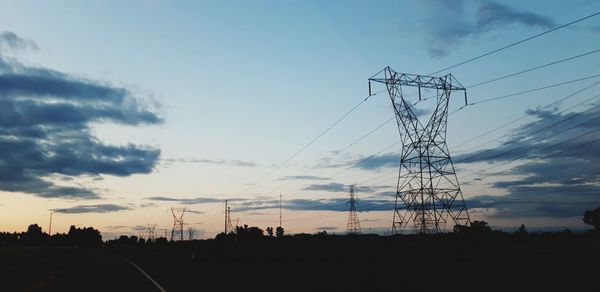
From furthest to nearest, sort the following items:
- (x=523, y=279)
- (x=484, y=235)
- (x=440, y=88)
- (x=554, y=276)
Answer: (x=484, y=235), (x=440, y=88), (x=554, y=276), (x=523, y=279)

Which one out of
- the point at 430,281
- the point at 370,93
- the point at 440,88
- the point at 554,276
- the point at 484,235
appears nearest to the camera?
the point at 430,281

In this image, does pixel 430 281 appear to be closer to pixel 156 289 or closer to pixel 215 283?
pixel 215 283

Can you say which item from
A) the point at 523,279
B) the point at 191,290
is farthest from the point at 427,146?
the point at 191,290

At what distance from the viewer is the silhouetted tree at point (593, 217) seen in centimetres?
14888

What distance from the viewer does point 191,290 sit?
68.9 ft

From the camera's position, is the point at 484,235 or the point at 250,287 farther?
the point at 484,235

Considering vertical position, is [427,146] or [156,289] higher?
[427,146]

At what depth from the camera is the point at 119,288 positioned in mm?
21828

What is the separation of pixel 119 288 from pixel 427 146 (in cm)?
3027

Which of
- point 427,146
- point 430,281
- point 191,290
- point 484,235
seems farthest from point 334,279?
point 484,235

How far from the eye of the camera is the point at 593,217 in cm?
15262

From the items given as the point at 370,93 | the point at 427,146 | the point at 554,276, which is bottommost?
the point at 554,276

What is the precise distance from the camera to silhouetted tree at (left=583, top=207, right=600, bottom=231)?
14888 cm

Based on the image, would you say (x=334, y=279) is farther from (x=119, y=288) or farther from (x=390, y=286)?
(x=119, y=288)
